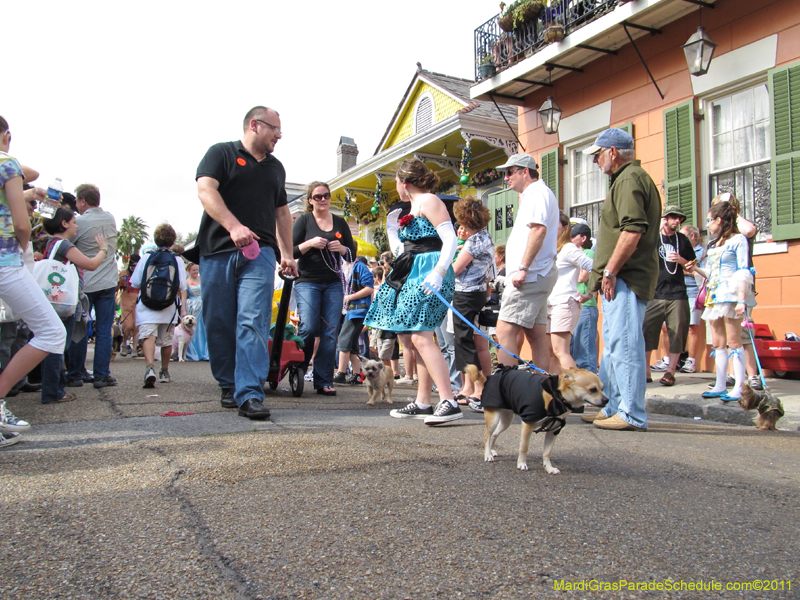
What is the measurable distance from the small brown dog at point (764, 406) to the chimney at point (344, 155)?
25246mm

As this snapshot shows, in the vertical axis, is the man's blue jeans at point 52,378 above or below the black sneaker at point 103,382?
above

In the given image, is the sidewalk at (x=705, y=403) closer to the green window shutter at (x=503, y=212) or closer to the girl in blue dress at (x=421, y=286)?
the girl in blue dress at (x=421, y=286)

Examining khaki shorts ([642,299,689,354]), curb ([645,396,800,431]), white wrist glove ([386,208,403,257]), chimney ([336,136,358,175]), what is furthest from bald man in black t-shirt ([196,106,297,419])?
chimney ([336,136,358,175])

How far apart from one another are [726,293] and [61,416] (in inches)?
224

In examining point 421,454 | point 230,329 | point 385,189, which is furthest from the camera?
point 385,189

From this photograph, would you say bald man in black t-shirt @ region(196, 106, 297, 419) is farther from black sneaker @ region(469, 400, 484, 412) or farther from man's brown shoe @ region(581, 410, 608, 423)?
man's brown shoe @ region(581, 410, 608, 423)

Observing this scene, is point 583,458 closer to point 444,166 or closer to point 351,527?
point 351,527

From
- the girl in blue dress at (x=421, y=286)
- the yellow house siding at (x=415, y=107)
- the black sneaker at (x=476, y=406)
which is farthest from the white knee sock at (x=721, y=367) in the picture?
→ the yellow house siding at (x=415, y=107)

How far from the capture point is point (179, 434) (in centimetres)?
350

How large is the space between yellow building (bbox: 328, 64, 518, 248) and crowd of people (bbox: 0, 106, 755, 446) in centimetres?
744

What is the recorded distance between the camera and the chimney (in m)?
28.5

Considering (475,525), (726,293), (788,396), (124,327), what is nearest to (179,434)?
(475,525)

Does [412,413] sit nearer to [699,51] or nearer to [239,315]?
[239,315]

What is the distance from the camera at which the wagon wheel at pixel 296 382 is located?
5934 millimetres
